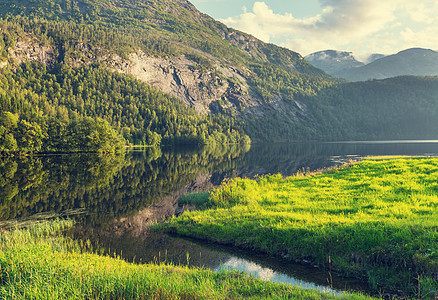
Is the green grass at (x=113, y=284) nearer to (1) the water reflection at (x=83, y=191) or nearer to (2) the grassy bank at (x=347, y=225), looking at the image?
(2) the grassy bank at (x=347, y=225)

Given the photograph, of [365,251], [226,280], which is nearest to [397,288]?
[365,251]

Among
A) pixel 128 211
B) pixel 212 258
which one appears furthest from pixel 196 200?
pixel 212 258

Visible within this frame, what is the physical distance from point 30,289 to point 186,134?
191965mm

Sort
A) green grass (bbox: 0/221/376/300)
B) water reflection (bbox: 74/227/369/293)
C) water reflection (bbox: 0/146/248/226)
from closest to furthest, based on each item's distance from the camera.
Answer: green grass (bbox: 0/221/376/300), water reflection (bbox: 74/227/369/293), water reflection (bbox: 0/146/248/226)

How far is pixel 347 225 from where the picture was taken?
50.2 feet

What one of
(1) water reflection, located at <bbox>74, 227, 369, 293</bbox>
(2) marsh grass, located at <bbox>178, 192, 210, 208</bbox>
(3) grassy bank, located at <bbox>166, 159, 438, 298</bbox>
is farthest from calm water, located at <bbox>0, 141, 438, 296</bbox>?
(2) marsh grass, located at <bbox>178, 192, 210, 208</bbox>

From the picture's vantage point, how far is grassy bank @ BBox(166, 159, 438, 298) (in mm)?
12422

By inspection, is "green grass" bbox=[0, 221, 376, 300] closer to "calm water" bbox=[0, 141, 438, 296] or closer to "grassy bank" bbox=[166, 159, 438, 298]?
"calm water" bbox=[0, 141, 438, 296]

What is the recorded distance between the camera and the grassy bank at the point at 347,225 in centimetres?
1242

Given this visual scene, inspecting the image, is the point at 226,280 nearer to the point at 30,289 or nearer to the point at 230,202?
the point at 30,289

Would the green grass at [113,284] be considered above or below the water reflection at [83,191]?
above

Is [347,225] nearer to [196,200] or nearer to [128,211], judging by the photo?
[196,200]

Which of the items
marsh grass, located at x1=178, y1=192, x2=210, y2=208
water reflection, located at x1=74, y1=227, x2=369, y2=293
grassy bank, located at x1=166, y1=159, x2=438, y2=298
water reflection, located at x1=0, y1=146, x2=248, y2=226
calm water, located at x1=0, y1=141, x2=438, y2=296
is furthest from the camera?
marsh grass, located at x1=178, y1=192, x2=210, y2=208

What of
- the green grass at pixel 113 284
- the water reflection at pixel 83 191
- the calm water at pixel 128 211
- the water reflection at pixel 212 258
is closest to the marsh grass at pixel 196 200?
the calm water at pixel 128 211
